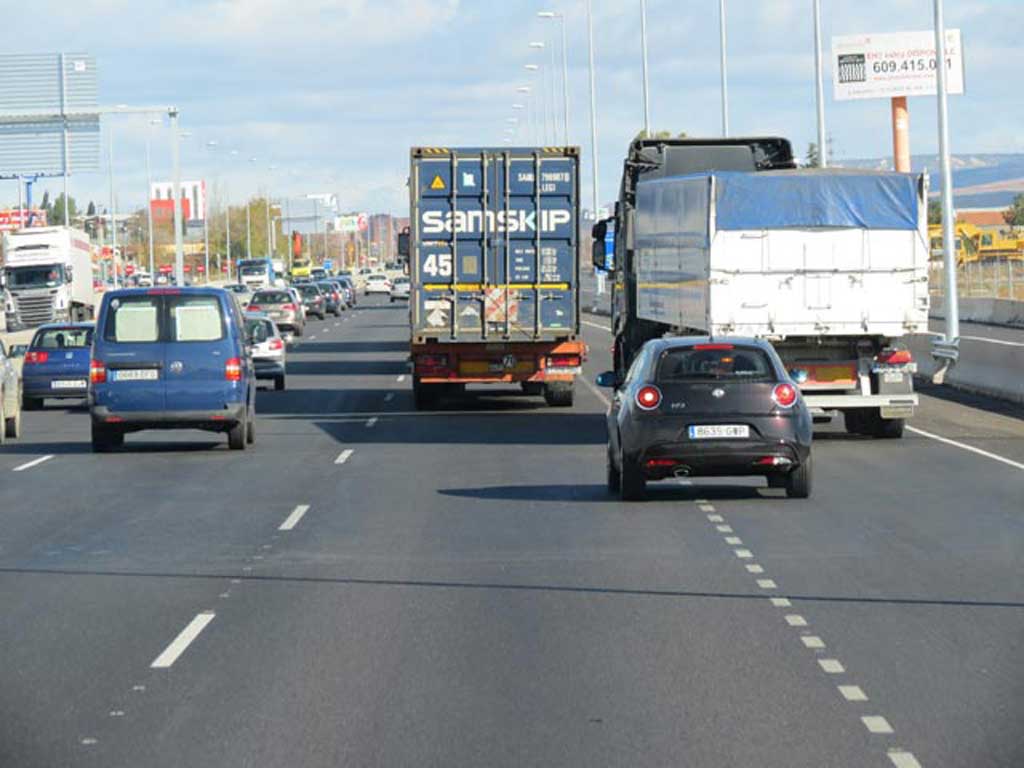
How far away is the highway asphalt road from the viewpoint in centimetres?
861

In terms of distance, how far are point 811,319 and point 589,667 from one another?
15.6 meters

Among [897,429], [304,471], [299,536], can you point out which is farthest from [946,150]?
[299,536]

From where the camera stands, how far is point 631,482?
18.9 metres

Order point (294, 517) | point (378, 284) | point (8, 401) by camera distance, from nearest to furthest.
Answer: point (294, 517)
point (8, 401)
point (378, 284)

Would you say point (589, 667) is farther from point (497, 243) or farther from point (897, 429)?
point (497, 243)

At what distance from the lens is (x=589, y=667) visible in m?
10.3

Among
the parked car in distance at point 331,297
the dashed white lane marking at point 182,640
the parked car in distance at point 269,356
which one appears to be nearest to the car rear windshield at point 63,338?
the parked car in distance at point 269,356

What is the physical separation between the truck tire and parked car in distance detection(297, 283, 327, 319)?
53.7 m

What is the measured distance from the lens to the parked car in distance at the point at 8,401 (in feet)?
93.6

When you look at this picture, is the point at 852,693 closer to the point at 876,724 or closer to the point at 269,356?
the point at 876,724

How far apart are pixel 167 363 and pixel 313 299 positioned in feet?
208

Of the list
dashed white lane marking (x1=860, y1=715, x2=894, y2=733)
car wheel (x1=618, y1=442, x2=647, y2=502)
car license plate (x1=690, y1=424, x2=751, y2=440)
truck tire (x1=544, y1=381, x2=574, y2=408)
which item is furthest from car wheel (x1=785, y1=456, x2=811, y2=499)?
truck tire (x1=544, y1=381, x2=574, y2=408)

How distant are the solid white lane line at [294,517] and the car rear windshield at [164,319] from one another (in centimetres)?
671

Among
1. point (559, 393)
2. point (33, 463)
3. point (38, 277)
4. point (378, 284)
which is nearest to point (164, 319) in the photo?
point (33, 463)
